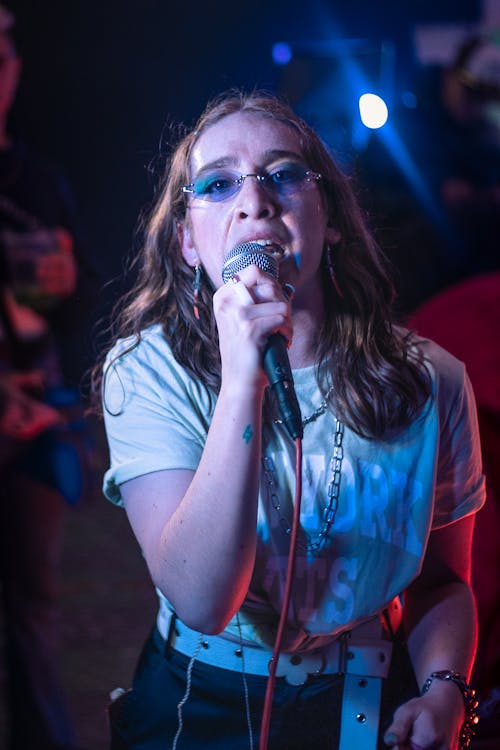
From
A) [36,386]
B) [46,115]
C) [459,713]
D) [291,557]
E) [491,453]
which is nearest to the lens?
[291,557]


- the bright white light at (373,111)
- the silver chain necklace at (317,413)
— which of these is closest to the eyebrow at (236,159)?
the silver chain necklace at (317,413)

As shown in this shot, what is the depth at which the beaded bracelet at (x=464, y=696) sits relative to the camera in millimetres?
1111

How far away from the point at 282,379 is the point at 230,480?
0.43 feet

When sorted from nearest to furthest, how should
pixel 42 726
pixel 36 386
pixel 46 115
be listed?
pixel 42 726, pixel 36 386, pixel 46 115

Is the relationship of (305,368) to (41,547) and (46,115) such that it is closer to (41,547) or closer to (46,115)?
(41,547)

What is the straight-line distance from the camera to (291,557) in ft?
3.09

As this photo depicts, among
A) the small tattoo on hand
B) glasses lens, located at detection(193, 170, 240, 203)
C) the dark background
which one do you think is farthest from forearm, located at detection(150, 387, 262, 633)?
the dark background

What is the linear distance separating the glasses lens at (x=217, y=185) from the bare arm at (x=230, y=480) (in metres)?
0.21

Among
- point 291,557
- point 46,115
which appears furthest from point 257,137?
point 46,115

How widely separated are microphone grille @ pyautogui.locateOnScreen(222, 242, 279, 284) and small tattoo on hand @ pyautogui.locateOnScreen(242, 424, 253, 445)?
180 millimetres

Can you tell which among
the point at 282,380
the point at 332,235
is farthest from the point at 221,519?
the point at 332,235

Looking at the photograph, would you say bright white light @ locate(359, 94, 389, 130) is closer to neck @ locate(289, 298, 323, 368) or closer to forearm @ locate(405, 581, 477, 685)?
neck @ locate(289, 298, 323, 368)

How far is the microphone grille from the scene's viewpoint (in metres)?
0.96

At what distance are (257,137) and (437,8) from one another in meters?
3.07
